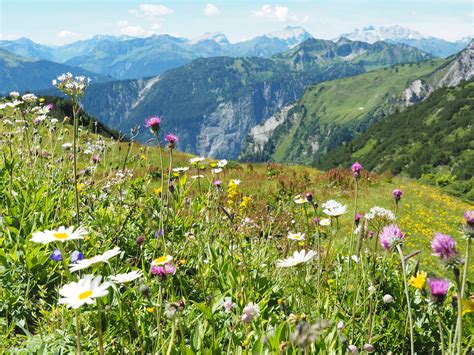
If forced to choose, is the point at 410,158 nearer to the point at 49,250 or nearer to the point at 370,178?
the point at 370,178

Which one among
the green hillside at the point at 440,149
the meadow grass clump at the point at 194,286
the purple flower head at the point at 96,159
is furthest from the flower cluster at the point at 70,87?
the green hillside at the point at 440,149

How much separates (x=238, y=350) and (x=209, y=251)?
1.64 metres

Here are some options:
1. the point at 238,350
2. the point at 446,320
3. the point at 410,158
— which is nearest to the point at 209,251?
the point at 238,350

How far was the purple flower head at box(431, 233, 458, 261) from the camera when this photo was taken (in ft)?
5.74

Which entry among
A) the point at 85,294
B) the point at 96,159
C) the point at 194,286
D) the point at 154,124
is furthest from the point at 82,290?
the point at 96,159

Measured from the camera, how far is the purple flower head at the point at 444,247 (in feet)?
5.74

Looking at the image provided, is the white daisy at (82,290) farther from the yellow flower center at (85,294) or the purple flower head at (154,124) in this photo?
the purple flower head at (154,124)

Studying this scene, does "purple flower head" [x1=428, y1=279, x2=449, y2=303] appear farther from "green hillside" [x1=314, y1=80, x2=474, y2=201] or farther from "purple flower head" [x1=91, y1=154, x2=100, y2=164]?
"green hillside" [x1=314, y1=80, x2=474, y2=201]

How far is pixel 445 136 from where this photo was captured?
7264 inches

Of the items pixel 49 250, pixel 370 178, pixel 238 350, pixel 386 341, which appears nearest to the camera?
pixel 238 350

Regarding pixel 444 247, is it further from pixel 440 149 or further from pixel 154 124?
pixel 440 149

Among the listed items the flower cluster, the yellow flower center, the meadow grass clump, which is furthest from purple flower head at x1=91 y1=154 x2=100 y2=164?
the yellow flower center

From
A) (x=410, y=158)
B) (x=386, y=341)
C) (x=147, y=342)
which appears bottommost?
(x=410, y=158)

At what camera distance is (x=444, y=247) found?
177cm
